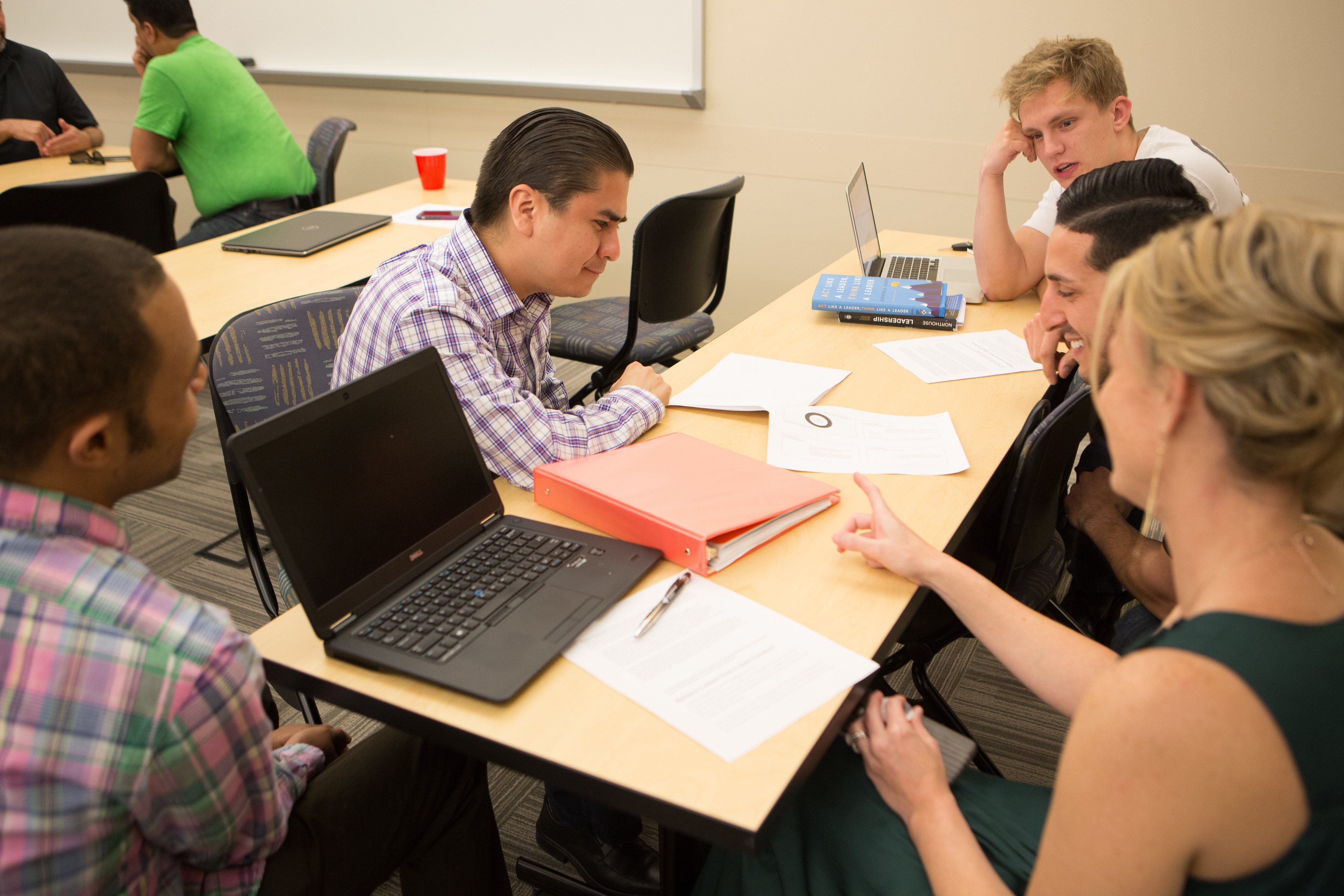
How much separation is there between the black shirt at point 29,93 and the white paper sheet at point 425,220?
6.61 ft

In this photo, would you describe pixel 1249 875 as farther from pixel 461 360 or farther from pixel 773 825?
pixel 461 360

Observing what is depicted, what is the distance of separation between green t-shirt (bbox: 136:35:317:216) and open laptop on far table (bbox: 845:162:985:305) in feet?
7.30

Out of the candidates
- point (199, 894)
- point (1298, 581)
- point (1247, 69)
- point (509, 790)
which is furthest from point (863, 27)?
point (199, 894)

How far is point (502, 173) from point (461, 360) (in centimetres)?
37

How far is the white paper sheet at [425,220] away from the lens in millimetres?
2963

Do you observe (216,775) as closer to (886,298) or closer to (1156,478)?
(1156,478)

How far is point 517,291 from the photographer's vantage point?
1595mm

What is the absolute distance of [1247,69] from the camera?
297cm

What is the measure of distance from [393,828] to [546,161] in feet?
3.44

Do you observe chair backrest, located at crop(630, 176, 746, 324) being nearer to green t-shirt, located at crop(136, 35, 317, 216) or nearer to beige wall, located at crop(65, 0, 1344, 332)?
beige wall, located at crop(65, 0, 1344, 332)

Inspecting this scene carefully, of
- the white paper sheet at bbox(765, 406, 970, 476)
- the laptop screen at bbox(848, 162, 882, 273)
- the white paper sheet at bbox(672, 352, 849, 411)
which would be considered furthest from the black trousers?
the laptop screen at bbox(848, 162, 882, 273)

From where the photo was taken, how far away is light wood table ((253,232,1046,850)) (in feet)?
2.78

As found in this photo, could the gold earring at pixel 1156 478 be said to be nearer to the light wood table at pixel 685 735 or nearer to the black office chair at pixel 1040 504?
the light wood table at pixel 685 735

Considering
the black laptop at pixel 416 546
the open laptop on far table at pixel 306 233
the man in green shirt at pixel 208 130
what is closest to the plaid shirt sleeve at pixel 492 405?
the black laptop at pixel 416 546
